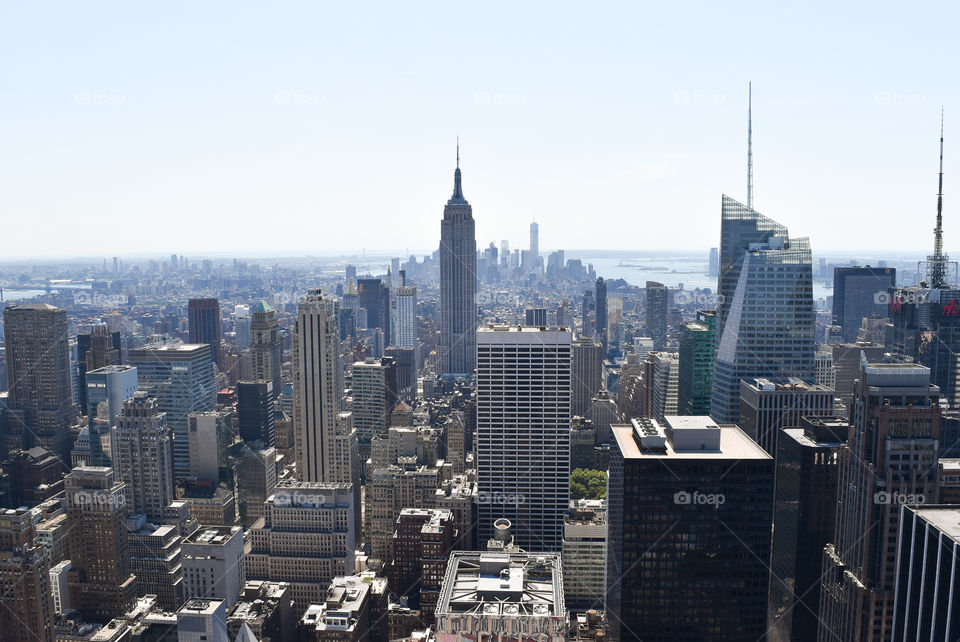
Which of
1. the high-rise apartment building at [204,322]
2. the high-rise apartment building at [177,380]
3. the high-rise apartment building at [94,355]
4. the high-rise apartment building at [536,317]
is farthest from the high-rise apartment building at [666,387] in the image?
the high-rise apartment building at [204,322]

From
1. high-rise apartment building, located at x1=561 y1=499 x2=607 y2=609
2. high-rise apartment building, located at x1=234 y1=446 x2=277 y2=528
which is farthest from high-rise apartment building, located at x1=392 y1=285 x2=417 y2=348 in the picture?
high-rise apartment building, located at x1=561 y1=499 x2=607 y2=609

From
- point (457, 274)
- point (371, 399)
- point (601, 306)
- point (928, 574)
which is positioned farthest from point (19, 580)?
Result: point (601, 306)

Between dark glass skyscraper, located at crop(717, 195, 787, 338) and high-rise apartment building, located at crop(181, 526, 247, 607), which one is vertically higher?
dark glass skyscraper, located at crop(717, 195, 787, 338)

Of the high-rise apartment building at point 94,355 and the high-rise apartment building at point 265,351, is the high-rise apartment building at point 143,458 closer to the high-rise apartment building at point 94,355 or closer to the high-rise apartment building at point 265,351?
the high-rise apartment building at point 94,355

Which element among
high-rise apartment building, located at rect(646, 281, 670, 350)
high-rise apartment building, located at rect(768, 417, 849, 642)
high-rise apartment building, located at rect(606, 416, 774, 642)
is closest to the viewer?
high-rise apartment building, located at rect(606, 416, 774, 642)

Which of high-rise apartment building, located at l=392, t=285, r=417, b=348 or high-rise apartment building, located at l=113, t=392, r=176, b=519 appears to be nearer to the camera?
high-rise apartment building, located at l=113, t=392, r=176, b=519

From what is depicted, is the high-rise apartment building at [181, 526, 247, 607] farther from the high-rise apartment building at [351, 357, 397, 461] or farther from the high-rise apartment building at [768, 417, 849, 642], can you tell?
the high-rise apartment building at [351, 357, 397, 461]
